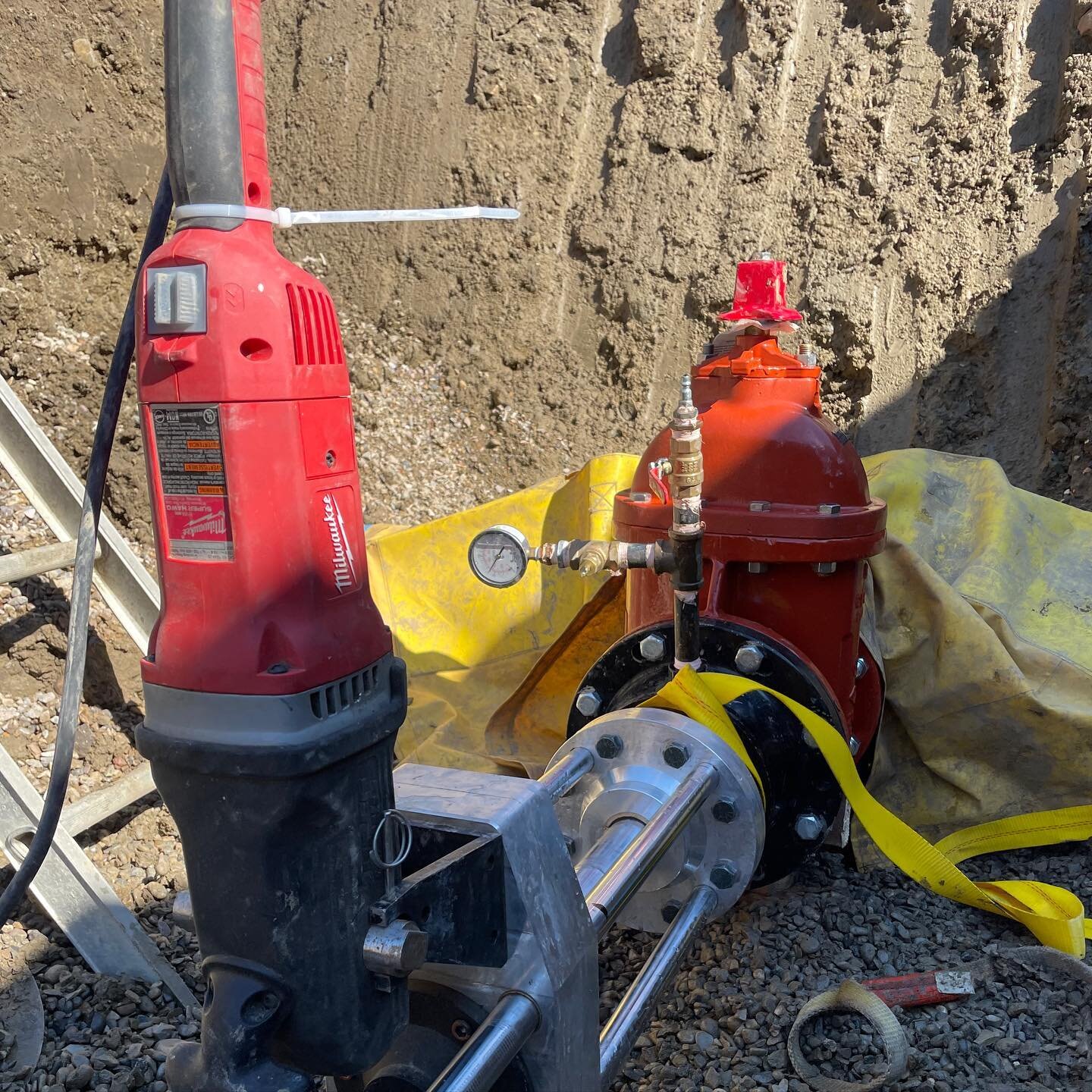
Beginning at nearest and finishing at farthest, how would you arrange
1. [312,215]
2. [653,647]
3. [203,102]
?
[203,102] → [312,215] → [653,647]

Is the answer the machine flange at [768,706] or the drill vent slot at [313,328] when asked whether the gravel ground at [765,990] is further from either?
the drill vent slot at [313,328]

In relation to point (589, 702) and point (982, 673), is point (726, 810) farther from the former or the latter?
point (982, 673)

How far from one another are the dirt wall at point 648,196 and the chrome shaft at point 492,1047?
10.4ft

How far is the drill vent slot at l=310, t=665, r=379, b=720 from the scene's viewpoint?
38.8 inches

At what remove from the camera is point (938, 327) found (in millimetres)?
A: 4281

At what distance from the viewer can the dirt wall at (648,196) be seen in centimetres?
423

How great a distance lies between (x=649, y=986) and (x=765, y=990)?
597 millimetres

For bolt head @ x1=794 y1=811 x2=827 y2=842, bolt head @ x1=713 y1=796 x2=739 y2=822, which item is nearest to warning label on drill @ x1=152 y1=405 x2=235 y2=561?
bolt head @ x1=713 y1=796 x2=739 y2=822

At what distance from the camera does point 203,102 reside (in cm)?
96

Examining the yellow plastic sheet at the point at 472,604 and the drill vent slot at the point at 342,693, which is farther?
the yellow plastic sheet at the point at 472,604

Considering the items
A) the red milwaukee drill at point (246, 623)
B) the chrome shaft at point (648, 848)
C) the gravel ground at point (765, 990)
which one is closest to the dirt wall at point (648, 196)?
the gravel ground at point (765, 990)

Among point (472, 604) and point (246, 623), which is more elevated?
point (246, 623)

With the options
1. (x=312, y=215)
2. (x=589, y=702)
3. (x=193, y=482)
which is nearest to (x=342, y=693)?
(x=193, y=482)

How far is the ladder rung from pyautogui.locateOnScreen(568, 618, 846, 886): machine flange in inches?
55.7
